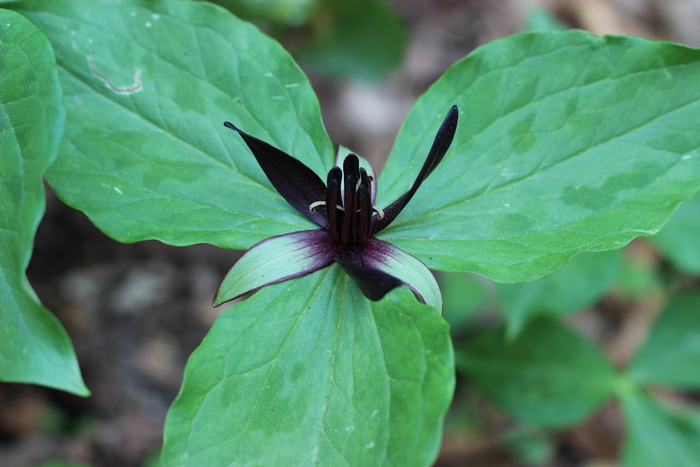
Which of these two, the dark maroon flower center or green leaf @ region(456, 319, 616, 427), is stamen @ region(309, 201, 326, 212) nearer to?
the dark maroon flower center

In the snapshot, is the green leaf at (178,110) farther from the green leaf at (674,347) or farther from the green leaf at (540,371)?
the green leaf at (674,347)

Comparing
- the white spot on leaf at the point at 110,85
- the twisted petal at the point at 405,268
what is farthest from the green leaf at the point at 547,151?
the white spot on leaf at the point at 110,85

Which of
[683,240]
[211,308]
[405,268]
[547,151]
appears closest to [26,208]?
[405,268]

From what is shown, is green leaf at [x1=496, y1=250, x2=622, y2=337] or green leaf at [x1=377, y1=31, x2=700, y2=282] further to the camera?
green leaf at [x1=496, y1=250, x2=622, y2=337]

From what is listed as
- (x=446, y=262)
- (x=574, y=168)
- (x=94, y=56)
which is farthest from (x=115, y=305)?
(x=574, y=168)

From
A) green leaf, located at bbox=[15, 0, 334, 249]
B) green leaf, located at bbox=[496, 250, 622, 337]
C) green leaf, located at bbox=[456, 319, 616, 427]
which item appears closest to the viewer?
green leaf, located at bbox=[15, 0, 334, 249]

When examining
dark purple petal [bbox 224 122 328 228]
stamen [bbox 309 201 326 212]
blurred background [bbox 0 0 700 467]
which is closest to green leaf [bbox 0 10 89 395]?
dark purple petal [bbox 224 122 328 228]

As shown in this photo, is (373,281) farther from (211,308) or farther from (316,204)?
(211,308)

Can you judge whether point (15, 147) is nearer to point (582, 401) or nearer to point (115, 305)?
point (115, 305)
